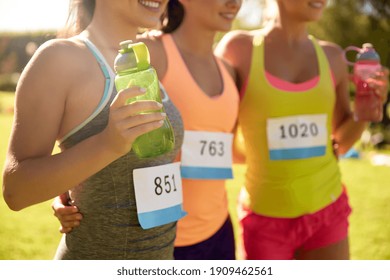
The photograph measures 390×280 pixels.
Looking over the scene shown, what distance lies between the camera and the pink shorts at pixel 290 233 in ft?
6.08

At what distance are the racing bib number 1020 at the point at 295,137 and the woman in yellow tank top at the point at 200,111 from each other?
0.15m

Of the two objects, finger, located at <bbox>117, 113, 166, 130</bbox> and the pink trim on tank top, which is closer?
finger, located at <bbox>117, 113, 166, 130</bbox>

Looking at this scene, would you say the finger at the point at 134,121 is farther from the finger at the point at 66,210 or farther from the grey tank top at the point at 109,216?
the finger at the point at 66,210

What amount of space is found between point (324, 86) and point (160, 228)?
0.91 metres

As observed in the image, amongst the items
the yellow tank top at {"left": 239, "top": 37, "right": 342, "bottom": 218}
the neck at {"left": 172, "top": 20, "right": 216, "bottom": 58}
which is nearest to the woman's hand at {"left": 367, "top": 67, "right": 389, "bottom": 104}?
the yellow tank top at {"left": 239, "top": 37, "right": 342, "bottom": 218}

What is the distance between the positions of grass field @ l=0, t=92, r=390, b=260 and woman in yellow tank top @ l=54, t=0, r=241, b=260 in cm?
171

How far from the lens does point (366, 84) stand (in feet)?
6.05

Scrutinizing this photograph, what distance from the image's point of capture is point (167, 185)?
4.40ft

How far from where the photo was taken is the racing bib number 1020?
185 centimetres

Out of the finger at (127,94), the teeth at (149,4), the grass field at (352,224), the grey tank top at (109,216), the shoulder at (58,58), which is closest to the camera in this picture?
the finger at (127,94)

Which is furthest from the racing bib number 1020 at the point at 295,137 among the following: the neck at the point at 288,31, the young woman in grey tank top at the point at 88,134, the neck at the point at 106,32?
the neck at the point at 106,32

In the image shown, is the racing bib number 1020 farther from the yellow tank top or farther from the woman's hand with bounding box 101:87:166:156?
the woman's hand with bounding box 101:87:166:156
